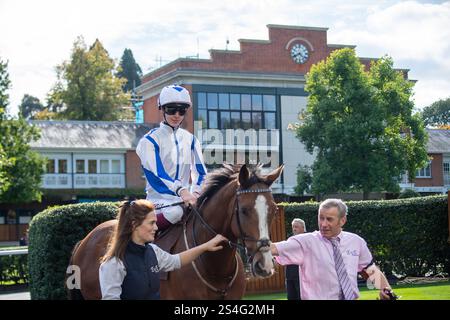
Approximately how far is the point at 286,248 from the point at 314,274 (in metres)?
0.29

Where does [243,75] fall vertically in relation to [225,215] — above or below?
above

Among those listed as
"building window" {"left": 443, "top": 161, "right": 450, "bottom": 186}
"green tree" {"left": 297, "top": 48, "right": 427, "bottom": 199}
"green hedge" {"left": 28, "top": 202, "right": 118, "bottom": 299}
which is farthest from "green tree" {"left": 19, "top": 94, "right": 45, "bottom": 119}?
"green hedge" {"left": 28, "top": 202, "right": 118, "bottom": 299}

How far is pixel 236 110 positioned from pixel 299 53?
741 cm

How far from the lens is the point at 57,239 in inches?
451

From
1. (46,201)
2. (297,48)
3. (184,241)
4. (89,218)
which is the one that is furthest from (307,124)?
(184,241)

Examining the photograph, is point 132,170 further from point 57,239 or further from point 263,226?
point 263,226

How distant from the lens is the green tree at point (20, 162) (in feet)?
130

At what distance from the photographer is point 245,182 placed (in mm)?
6004

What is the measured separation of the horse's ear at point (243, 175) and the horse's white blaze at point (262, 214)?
23 cm

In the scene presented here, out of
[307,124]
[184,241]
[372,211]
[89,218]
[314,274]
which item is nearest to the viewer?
[314,274]

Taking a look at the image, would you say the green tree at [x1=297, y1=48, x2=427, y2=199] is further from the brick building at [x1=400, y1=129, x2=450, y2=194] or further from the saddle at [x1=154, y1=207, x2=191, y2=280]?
the saddle at [x1=154, y1=207, x2=191, y2=280]

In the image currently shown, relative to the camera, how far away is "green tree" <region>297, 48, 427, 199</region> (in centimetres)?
3622

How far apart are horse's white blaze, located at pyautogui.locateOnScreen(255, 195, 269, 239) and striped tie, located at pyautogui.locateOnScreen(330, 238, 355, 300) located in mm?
545

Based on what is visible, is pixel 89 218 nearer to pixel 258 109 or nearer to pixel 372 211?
pixel 372 211
